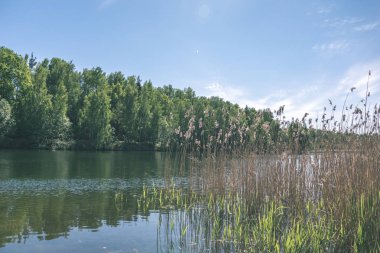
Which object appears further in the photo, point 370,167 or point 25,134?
point 25,134

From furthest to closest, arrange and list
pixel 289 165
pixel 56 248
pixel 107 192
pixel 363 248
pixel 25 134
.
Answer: pixel 25 134 < pixel 107 192 < pixel 289 165 < pixel 56 248 < pixel 363 248

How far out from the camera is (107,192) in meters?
18.3

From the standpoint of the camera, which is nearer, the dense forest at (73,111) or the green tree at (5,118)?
the green tree at (5,118)

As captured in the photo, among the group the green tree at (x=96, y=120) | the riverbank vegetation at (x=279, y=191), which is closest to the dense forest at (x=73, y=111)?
the green tree at (x=96, y=120)

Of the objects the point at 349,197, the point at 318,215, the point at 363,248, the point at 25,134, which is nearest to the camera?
the point at 363,248

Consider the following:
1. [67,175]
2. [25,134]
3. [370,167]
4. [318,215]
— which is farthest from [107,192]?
[25,134]

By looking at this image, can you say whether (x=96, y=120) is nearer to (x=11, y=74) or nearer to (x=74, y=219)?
(x=11, y=74)

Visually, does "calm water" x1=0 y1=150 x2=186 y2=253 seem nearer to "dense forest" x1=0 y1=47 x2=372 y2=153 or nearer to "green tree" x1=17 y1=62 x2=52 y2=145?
"dense forest" x1=0 y1=47 x2=372 y2=153

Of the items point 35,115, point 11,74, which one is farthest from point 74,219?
point 35,115

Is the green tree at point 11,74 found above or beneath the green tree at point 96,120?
above

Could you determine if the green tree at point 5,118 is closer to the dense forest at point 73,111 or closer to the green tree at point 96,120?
the dense forest at point 73,111

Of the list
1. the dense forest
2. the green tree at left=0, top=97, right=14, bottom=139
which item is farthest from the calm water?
the green tree at left=0, top=97, right=14, bottom=139

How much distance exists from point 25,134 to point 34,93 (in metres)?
6.87

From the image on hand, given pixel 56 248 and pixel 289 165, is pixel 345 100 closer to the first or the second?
pixel 289 165
